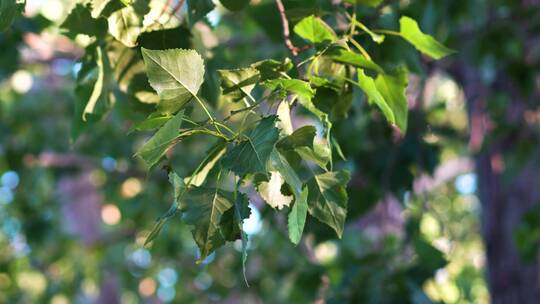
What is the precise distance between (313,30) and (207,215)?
0.34 meters

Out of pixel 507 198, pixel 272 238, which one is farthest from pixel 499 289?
pixel 272 238

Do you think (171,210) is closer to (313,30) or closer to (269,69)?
(269,69)

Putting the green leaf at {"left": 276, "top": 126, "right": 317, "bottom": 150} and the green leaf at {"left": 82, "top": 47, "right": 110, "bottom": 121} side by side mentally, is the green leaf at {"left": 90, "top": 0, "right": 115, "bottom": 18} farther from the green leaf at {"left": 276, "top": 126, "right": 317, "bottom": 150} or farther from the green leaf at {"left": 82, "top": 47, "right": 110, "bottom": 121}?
the green leaf at {"left": 276, "top": 126, "right": 317, "bottom": 150}

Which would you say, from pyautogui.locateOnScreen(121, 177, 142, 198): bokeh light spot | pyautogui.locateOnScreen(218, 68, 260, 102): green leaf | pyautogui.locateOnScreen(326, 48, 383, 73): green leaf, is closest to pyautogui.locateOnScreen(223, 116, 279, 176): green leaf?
pyautogui.locateOnScreen(218, 68, 260, 102): green leaf

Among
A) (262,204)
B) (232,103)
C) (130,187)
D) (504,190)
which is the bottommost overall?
(130,187)

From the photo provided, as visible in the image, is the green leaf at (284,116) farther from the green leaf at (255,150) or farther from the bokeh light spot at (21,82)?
the bokeh light spot at (21,82)

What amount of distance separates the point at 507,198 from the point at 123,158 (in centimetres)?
171

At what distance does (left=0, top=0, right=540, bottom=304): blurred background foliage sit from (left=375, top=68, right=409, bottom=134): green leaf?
140 millimetres

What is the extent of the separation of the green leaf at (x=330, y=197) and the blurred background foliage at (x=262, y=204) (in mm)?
237

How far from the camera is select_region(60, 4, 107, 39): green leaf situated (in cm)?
123

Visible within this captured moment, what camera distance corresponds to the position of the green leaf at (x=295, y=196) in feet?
3.14

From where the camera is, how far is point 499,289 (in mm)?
3094

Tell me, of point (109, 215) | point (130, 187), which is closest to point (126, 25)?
point (130, 187)

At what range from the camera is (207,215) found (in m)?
1.02
